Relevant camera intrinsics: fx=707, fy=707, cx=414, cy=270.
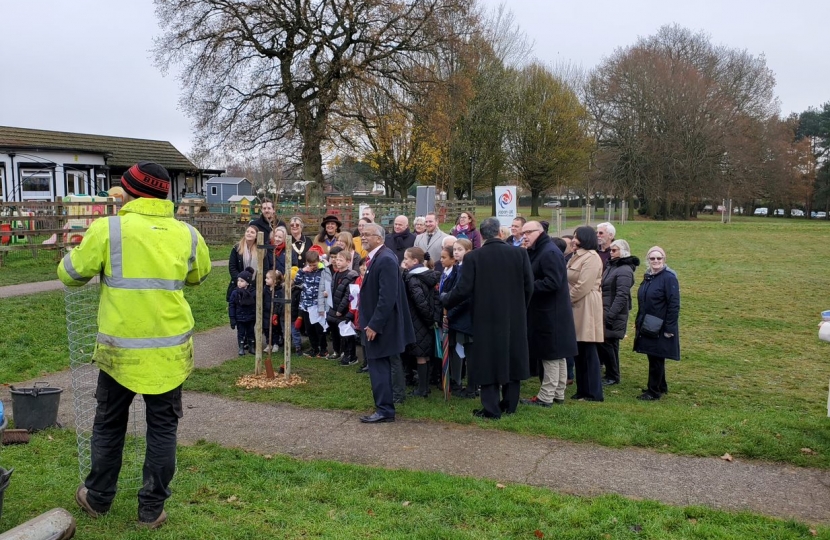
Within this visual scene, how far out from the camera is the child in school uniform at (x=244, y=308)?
919 centimetres

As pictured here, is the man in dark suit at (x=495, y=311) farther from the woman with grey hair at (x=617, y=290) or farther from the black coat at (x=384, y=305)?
the woman with grey hair at (x=617, y=290)

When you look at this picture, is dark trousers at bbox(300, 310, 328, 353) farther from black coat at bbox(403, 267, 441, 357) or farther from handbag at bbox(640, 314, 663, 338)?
handbag at bbox(640, 314, 663, 338)

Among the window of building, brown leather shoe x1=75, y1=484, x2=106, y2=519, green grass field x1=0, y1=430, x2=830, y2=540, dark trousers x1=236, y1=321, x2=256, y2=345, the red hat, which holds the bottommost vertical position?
green grass field x1=0, y1=430, x2=830, y2=540

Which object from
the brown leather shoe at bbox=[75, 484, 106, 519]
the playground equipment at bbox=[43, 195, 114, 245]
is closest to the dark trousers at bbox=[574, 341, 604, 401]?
the brown leather shoe at bbox=[75, 484, 106, 519]

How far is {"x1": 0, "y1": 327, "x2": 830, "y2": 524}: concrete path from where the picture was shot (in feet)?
16.5

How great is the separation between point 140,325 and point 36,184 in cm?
2828

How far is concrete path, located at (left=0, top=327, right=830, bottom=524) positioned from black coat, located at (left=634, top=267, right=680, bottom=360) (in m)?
1.97

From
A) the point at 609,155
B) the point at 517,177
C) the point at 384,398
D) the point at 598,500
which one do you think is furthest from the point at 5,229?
the point at 609,155

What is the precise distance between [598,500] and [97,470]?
3.23 metres

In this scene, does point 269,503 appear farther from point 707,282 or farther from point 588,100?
point 588,100

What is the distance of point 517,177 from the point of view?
5428cm

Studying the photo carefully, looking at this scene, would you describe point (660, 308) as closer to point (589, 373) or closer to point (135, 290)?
point (589, 373)

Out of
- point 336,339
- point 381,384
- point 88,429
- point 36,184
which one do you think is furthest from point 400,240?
point 36,184

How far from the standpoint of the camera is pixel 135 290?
4.08 m
